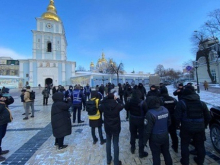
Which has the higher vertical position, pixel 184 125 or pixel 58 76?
pixel 58 76

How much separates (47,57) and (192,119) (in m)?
43.8

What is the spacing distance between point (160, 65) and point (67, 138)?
3178 inches

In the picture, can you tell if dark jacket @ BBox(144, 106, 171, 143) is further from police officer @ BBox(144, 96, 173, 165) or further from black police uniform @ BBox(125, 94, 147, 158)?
black police uniform @ BBox(125, 94, 147, 158)

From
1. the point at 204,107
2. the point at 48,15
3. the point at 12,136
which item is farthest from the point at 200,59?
the point at 48,15

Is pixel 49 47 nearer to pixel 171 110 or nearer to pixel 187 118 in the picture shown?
pixel 171 110

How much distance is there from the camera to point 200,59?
35469mm

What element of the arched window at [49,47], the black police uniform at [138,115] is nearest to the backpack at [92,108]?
the black police uniform at [138,115]

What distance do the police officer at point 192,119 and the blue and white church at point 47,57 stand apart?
135 ft

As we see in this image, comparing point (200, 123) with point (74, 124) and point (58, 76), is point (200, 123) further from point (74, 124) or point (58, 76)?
point (58, 76)

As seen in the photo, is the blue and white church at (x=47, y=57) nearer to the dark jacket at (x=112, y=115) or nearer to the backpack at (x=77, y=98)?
the backpack at (x=77, y=98)

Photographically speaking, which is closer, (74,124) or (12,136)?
(12,136)

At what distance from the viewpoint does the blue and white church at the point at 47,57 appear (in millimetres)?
38625

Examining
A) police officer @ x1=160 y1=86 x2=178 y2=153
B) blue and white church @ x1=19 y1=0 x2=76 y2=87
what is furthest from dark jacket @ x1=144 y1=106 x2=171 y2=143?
blue and white church @ x1=19 y1=0 x2=76 y2=87

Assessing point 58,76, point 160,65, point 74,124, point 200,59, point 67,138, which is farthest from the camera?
point 160,65
